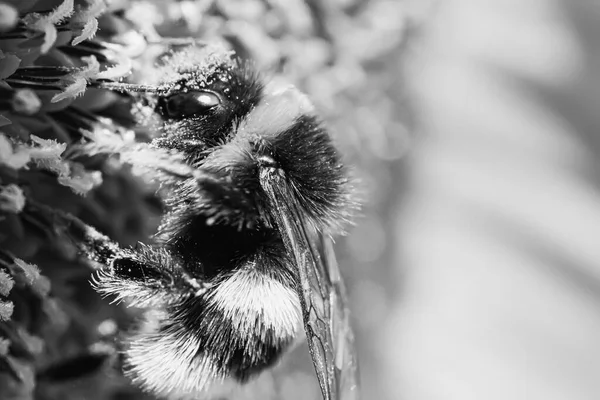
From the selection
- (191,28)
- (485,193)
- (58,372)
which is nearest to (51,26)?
(191,28)

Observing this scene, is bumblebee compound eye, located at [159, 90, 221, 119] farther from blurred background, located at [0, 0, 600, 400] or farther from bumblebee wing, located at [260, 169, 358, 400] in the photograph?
blurred background, located at [0, 0, 600, 400]

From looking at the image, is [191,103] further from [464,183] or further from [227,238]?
[464,183]

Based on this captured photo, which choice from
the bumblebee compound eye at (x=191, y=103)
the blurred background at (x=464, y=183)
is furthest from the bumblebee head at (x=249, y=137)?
the blurred background at (x=464, y=183)

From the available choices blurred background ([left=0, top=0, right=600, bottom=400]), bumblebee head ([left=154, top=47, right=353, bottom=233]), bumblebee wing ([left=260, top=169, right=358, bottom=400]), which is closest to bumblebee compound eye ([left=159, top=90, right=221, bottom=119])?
bumblebee head ([left=154, top=47, right=353, bottom=233])

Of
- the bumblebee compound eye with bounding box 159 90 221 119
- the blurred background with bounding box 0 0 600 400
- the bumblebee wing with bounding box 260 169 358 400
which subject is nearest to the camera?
the bumblebee wing with bounding box 260 169 358 400

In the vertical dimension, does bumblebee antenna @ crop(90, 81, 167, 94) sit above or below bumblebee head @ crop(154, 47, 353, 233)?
above

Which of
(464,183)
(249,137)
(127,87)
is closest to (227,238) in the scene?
(249,137)
